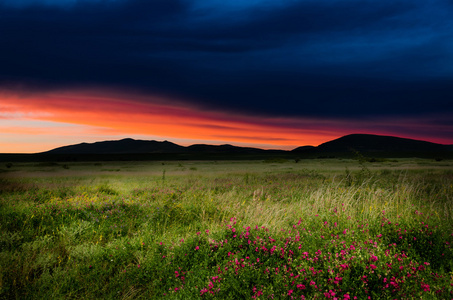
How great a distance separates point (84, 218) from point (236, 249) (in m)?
5.11

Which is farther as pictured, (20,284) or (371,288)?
(20,284)

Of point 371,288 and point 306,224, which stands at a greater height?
point 306,224

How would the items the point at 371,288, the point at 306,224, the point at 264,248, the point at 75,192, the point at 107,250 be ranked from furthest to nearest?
the point at 75,192 → the point at 306,224 → the point at 107,250 → the point at 264,248 → the point at 371,288

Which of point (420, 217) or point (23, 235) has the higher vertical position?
point (420, 217)

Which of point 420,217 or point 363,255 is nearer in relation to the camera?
point 363,255

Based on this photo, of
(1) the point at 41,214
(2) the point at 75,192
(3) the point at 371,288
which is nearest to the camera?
(3) the point at 371,288

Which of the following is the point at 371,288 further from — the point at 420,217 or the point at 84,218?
the point at 84,218

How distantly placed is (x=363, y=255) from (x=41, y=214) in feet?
26.8

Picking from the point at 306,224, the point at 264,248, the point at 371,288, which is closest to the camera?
the point at 371,288

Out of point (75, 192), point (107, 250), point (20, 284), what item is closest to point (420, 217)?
point (107, 250)

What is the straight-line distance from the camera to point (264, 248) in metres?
5.57

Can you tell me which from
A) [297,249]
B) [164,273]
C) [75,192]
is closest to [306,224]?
[297,249]

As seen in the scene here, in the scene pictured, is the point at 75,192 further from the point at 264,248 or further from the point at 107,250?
the point at 264,248

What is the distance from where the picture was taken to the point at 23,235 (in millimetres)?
7336
